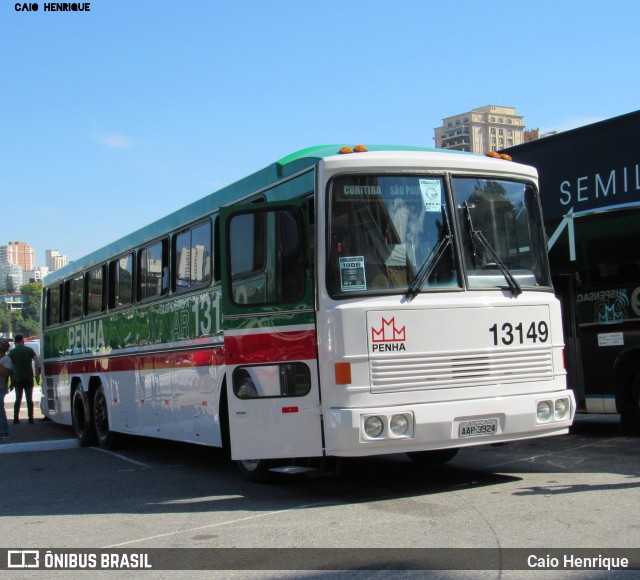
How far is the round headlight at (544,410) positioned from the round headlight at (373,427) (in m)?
1.60

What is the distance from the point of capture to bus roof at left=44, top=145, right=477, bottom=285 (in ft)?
26.4

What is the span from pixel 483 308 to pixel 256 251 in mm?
2115

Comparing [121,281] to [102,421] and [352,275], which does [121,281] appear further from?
[352,275]

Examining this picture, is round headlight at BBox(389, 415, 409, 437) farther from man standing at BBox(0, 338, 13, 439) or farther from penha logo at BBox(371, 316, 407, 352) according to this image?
man standing at BBox(0, 338, 13, 439)

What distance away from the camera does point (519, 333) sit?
25.5 ft

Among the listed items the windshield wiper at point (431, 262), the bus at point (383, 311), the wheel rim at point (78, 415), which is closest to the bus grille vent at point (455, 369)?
the bus at point (383, 311)

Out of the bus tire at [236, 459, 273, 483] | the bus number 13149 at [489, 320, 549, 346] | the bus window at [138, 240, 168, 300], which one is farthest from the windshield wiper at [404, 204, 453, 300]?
the bus window at [138, 240, 168, 300]

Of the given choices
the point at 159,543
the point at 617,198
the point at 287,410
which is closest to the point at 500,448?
the point at 617,198

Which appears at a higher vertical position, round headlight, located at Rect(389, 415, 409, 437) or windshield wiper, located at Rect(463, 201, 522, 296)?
windshield wiper, located at Rect(463, 201, 522, 296)

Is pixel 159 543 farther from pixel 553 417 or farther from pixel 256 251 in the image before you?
pixel 553 417

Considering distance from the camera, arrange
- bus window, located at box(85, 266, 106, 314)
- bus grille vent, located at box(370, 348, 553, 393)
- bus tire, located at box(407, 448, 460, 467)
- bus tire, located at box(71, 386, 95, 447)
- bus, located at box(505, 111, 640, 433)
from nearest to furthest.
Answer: bus grille vent, located at box(370, 348, 553, 393) < bus tire, located at box(407, 448, 460, 467) < bus, located at box(505, 111, 640, 433) < bus window, located at box(85, 266, 106, 314) < bus tire, located at box(71, 386, 95, 447)

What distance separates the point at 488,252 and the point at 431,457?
2.92 m

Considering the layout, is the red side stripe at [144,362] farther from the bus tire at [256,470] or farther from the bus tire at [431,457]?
the bus tire at [431,457]

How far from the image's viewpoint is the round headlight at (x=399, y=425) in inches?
282
